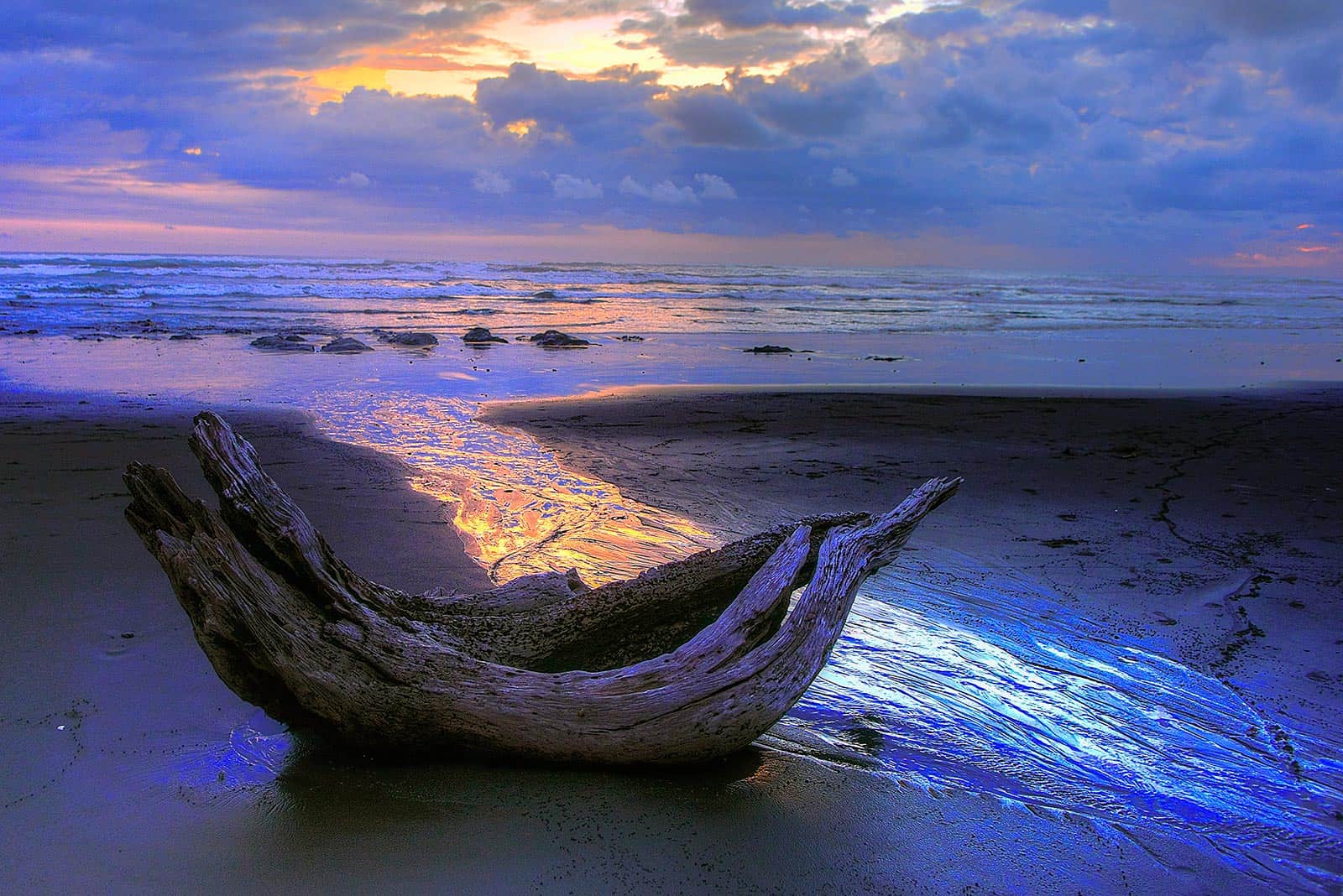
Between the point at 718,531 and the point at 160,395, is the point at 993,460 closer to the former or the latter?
the point at 718,531

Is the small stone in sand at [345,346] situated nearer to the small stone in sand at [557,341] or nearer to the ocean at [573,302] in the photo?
the small stone in sand at [557,341]

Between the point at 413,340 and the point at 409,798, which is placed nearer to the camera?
the point at 409,798

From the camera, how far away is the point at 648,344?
63.6 ft

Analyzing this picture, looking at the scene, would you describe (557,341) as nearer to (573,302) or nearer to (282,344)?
(282,344)

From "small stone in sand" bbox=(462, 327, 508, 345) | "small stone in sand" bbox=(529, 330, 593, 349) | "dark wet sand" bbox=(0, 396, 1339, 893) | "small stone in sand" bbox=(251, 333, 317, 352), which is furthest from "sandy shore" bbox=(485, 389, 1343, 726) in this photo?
"small stone in sand" bbox=(251, 333, 317, 352)

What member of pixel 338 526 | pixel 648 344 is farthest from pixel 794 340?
pixel 338 526

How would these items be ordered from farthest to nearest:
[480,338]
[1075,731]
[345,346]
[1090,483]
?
[480,338], [345,346], [1090,483], [1075,731]

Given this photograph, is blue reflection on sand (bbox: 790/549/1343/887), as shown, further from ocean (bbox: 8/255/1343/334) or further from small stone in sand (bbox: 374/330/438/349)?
ocean (bbox: 8/255/1343/334)

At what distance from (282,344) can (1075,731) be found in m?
16.6

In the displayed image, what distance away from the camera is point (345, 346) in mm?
17188

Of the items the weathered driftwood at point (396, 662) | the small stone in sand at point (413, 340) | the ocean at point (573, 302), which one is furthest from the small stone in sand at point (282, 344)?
the weathered driftwood at point (396, 662)

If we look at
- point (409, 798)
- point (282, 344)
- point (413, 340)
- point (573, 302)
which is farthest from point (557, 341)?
point (409, 798)

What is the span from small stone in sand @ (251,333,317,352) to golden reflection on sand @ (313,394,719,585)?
736 centimetres

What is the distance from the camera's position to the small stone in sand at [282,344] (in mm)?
17141
